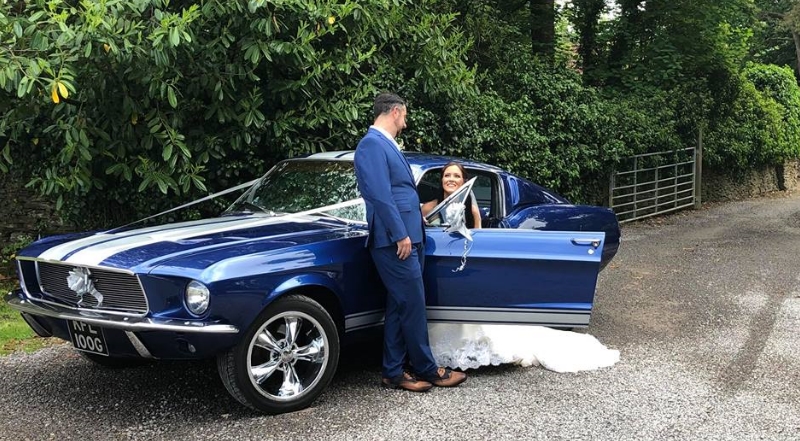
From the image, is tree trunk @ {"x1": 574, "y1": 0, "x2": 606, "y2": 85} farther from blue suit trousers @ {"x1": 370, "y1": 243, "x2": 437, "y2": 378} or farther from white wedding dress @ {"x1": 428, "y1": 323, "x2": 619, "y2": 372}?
blue suit trousers @ {"x1": 370, "y1": 243, "x2": 437, "y2": 378}

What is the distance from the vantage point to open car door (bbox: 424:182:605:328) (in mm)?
4828

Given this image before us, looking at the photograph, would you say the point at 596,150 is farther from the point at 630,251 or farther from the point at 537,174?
the point at 630,251

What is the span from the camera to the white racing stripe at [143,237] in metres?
4.25

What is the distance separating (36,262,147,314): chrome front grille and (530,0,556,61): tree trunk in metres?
13.3

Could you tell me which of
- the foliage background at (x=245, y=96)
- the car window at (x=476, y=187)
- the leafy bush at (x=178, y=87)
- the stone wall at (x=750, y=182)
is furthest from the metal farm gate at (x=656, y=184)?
the car window at (x=476, y=187)

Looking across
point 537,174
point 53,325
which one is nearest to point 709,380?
point 53,325

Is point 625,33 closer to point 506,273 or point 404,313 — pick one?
point 506,273

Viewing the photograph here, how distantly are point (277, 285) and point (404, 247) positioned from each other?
30.7 inches

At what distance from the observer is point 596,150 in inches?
523

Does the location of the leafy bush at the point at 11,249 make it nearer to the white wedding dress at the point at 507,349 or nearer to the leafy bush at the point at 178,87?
the leafy bush at the point at 178,87

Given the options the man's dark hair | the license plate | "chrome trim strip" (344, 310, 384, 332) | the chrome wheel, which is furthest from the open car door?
the license plate

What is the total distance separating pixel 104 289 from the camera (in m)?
4.17

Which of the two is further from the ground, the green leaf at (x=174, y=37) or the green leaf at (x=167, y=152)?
the green leaf at (x=174, y=37)

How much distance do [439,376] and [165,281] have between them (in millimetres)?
1888
